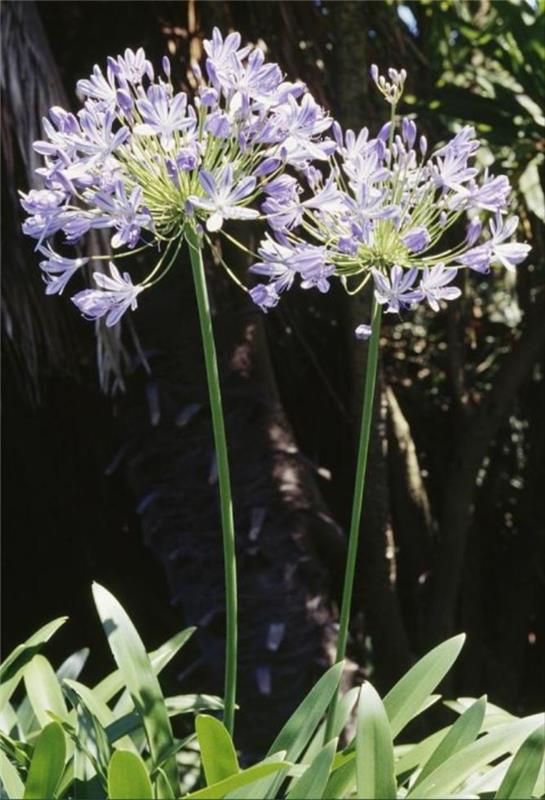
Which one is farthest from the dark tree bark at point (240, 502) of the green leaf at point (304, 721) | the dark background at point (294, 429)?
the green leaf at point (304, 721)

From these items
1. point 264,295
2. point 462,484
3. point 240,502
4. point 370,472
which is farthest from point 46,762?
point 462,484

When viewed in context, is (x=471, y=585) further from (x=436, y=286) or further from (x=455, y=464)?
(x=436, y=286)

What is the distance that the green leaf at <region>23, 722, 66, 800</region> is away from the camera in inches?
49.7

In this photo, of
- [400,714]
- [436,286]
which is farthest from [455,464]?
[436,286]

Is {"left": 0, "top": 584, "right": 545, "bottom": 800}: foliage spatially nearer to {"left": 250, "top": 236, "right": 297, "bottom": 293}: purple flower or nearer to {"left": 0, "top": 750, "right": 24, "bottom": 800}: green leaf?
{"left": 0, "top": 750, "right": 24, "bottom": 800}: green leaf

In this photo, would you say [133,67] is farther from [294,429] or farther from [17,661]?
[294,429]

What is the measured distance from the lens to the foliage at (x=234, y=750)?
1165 millimetres

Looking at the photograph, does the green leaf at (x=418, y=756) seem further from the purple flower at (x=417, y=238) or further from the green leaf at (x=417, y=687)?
the purple flower at (x=417, y=238)

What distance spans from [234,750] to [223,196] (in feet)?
1.94

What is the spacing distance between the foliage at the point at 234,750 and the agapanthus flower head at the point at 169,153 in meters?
0.46

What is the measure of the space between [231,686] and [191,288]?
168 centimetres

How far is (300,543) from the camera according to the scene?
2789 mm

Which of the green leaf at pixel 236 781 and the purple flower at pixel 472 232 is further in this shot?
the purple flower at pixel 472 232

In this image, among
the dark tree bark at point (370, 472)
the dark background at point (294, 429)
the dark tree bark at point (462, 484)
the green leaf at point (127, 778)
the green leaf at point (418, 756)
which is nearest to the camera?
the green leaf at point (127, 778)
